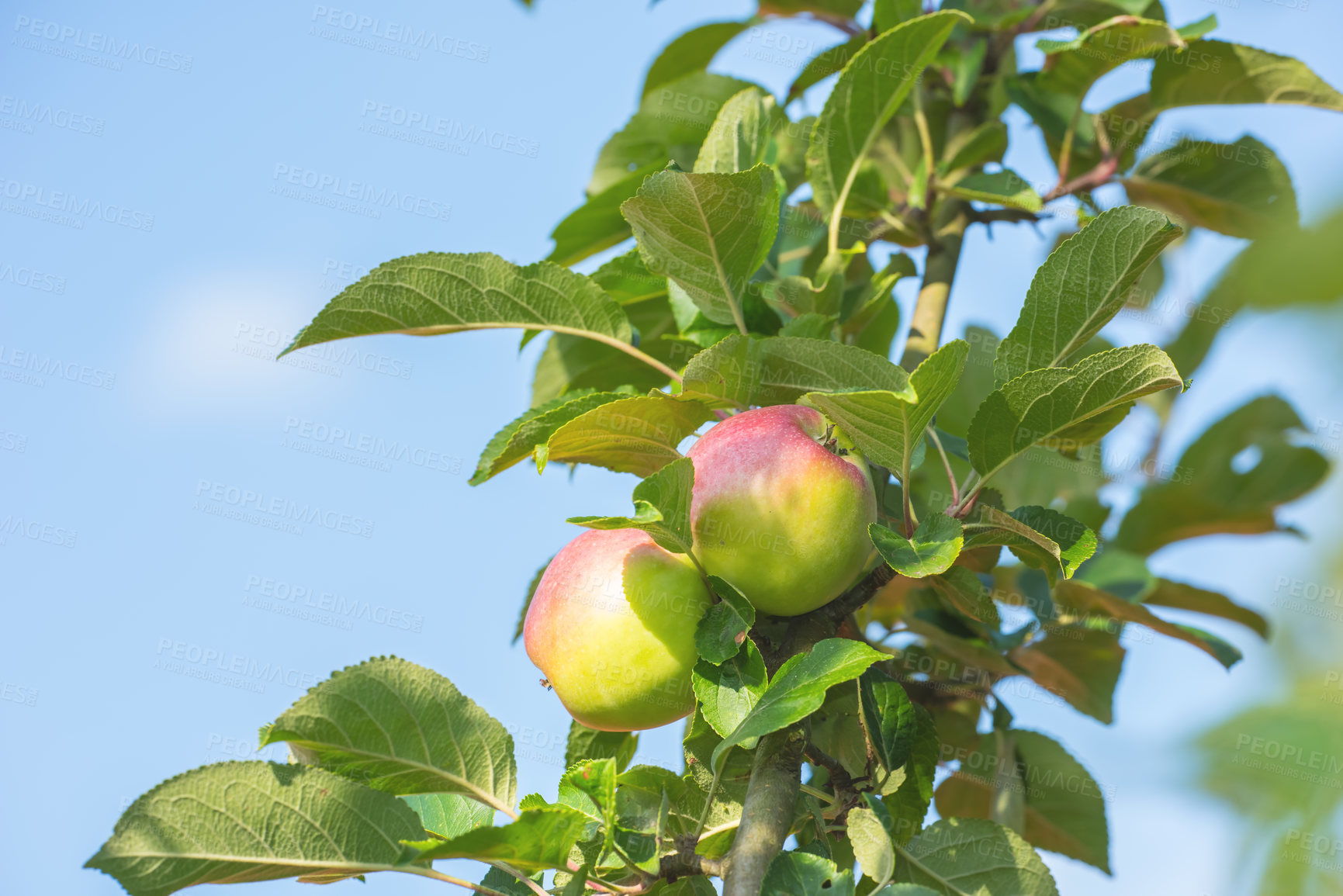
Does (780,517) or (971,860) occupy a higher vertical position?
(780,517)

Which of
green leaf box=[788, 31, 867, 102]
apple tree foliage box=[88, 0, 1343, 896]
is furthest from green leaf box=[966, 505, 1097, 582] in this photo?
green leaf box=[788, 31, 867, 102]

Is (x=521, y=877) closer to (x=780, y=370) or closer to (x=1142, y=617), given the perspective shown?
(x=780, y=370)

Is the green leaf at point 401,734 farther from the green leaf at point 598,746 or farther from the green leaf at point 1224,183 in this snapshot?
the green leaf at point 1224,183

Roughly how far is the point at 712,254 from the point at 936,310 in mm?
412

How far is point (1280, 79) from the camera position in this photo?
1371mm

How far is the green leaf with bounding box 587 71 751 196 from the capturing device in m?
1.38

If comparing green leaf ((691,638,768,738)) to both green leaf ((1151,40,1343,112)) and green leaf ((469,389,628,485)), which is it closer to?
green leaf ((469,389,628,485))

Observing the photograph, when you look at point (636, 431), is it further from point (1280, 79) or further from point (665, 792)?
point (1280, 79)

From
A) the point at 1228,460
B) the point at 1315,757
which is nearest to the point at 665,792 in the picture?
the point at 1315,757

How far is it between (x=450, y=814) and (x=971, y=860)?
18.9 inches

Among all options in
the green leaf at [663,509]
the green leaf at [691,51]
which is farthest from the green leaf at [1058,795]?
the green leaf at [691,51]

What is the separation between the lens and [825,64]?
1.41 metres

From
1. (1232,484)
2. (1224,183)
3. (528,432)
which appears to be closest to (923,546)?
(528,432)

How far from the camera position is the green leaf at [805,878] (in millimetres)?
686
